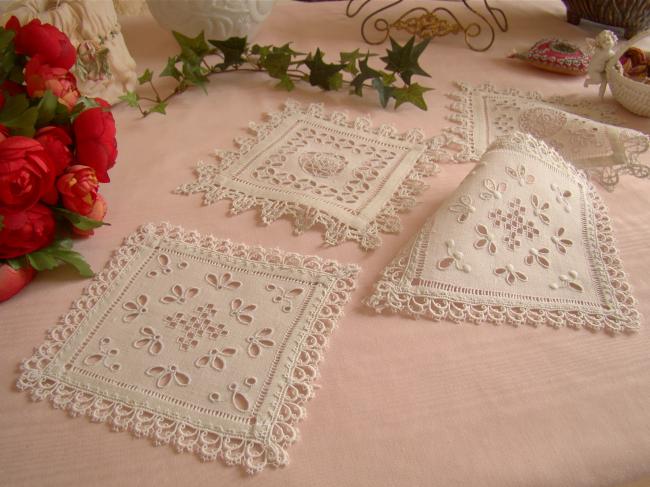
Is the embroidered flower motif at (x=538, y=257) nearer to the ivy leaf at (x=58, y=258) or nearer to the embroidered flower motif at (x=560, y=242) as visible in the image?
the embroidered flower motif at (x=560, y=242)

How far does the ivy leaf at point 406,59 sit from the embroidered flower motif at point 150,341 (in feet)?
2.52

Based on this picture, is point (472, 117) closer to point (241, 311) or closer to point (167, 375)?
point (241, 311)

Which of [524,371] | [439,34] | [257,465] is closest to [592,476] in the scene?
[524,371]

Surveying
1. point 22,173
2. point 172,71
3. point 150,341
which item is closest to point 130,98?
point 172,71

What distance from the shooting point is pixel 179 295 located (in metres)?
0.68

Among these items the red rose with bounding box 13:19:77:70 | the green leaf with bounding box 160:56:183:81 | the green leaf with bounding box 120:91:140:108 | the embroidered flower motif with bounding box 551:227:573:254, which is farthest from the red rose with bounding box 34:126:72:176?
the embroidered flower motif with bounding box 551:227:573:254

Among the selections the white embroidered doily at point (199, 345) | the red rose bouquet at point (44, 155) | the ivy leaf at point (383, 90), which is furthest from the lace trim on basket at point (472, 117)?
the red rose bouquet at point (44, 155)

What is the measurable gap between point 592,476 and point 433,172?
526 millimetres

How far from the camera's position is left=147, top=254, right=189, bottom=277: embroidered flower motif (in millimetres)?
708

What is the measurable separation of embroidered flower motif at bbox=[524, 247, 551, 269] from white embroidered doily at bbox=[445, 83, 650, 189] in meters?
0.25

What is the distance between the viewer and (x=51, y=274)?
2.34 feet

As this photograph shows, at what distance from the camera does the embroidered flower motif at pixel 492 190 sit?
0.73 metres

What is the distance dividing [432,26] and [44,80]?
3.35ft

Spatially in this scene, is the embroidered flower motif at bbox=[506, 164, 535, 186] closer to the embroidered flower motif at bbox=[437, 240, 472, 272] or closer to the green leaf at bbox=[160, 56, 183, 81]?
the embroidered flower motif at bbox=[437, 240, 472, 272]
